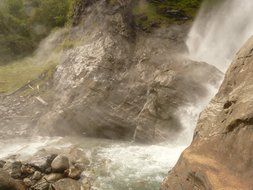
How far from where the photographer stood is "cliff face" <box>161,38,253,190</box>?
424 inches

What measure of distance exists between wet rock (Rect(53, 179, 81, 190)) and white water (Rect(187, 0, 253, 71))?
1441cm

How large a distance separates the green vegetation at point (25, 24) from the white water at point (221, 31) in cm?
1967

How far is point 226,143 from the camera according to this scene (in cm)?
1196

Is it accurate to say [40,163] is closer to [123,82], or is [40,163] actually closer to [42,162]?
[42,162]

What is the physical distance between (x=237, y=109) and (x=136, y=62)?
1507 centimetres

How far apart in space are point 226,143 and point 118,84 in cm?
1454

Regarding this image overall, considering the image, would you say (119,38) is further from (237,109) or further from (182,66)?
(237,109)

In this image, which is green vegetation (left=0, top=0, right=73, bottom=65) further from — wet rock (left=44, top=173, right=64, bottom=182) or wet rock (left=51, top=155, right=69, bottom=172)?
wet rock (left=44, top=173, right=64, bottom=182)

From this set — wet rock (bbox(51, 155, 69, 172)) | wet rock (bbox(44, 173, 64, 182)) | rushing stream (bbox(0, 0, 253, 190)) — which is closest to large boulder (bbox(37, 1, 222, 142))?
rushing stream (bbox(0, 0, 253, 190))

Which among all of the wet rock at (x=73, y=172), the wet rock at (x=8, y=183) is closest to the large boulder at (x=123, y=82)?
the wet rock at (x=73, y=172)

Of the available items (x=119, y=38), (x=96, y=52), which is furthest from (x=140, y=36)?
(x=96, y=52)

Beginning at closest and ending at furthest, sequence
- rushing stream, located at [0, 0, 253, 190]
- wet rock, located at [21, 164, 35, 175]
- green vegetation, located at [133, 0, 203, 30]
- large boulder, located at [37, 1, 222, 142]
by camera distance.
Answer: rushing stream, located at [0, 0, 253, 190] → wet rock, located at [21, 164, 35, 175] → large boulder, located at [37, 1, 222, 142] → green vegetation, located at [133, 0, 203, 30]

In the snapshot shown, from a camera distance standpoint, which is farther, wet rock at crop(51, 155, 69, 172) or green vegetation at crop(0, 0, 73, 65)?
green vegetation at crop(0, 0, 73, 65)

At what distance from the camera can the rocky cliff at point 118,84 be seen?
74.9ft
